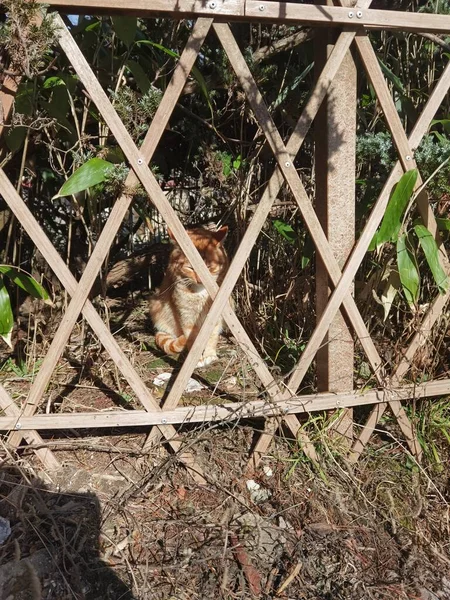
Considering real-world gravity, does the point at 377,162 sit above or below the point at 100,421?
above

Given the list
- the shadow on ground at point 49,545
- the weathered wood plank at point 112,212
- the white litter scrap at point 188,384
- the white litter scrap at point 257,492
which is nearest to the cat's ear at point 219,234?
the white litter scrap at point 188,384

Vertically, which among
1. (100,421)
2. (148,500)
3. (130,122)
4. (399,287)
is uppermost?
(130,122)

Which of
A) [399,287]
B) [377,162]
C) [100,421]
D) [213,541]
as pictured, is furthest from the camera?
[377,162]

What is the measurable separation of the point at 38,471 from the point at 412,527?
1.43 metres

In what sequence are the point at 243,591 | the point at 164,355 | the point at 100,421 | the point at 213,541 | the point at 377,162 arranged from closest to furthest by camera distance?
the point at 243,591 < the point at 213,541 < the point at 100,421 < the point at 377,162 < the point at 164,355

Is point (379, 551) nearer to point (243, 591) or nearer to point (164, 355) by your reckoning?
point (243, 591)

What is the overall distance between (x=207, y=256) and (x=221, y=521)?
1.37m

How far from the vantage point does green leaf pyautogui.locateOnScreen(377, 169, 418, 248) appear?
1.92m

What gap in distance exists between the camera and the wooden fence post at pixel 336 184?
74.6 inches

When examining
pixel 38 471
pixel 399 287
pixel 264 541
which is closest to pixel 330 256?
pixel 399 287

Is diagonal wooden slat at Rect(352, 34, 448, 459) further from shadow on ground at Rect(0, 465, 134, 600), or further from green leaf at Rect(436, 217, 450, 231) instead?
shadow on ground at Rect(0, 465, 134, 600)

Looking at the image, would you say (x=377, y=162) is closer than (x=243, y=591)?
No

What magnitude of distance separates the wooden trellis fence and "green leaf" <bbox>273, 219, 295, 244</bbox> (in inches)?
23.1

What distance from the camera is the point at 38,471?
6.56 ft
